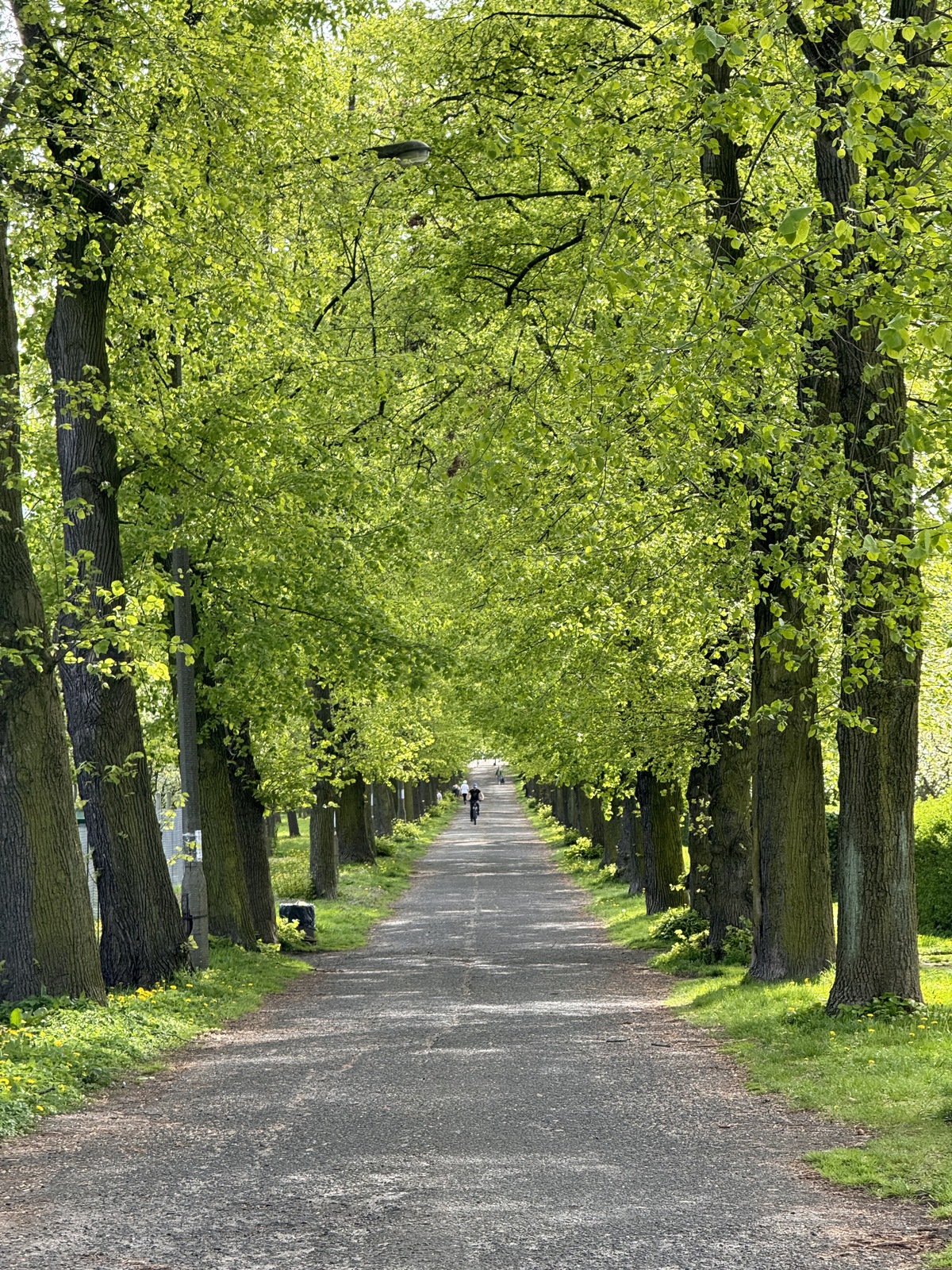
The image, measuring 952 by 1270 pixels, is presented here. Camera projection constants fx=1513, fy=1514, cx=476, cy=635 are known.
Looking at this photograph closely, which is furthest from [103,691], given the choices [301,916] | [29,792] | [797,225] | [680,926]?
[797,225]

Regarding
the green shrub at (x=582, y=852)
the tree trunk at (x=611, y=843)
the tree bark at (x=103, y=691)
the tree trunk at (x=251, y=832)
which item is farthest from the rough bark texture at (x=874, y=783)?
the green shrub at (x=582, y=852)

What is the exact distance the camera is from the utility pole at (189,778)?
17969mm

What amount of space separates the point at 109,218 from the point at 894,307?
443 inches

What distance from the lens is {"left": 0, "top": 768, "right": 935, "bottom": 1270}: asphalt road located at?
701cm

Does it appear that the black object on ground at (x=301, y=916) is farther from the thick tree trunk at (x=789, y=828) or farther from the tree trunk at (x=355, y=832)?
the tree trunk at (x=355, y=832)

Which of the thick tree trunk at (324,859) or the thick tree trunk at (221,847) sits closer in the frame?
the thick tree trunk at (221,847)

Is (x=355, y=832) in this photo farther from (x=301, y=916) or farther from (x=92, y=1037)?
(x=92, y=1037)

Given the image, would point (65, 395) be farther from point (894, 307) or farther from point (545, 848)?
point (545, 848)

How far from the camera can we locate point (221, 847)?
22.1 meters

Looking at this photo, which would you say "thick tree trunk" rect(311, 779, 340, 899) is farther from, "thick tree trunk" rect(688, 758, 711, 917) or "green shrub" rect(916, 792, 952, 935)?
"green shrub" rect(916, 792, 952, 935)

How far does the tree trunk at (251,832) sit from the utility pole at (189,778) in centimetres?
461

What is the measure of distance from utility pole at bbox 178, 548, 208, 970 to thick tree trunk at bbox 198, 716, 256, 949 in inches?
120

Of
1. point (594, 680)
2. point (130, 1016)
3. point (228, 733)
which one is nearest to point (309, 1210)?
point (130, 1016)

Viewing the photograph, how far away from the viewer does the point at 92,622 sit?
13.3 meters
